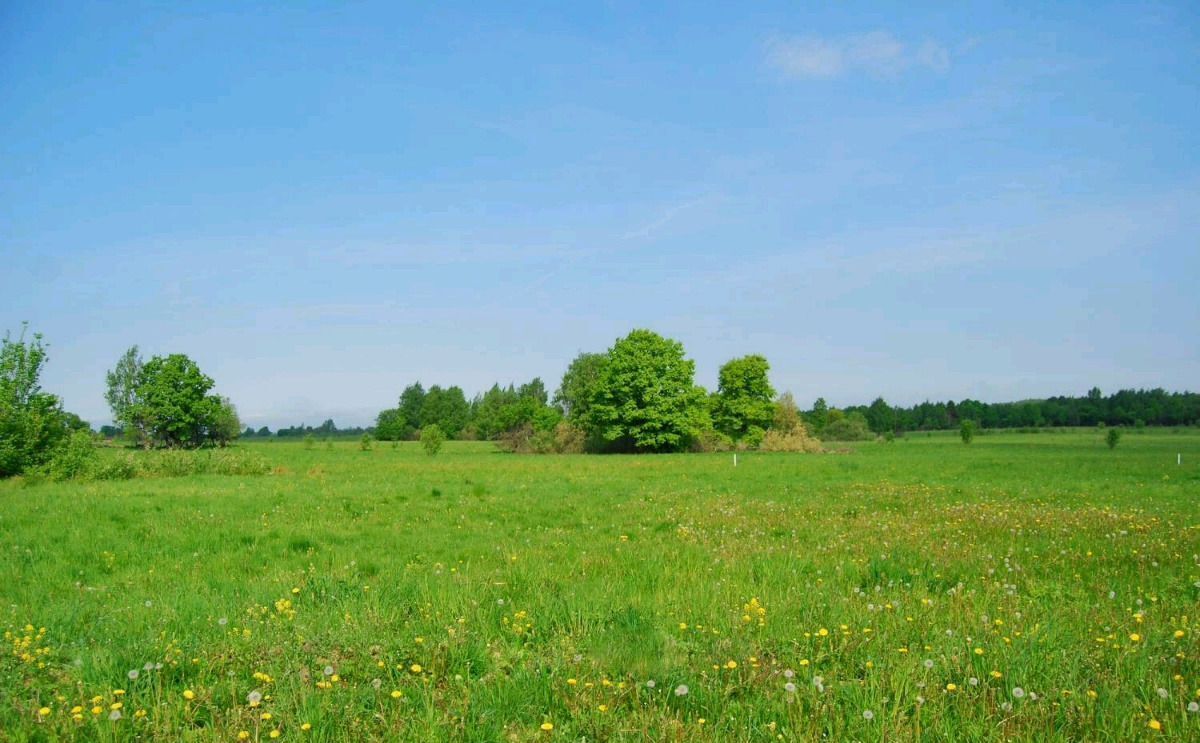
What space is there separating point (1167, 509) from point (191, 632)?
829 inches

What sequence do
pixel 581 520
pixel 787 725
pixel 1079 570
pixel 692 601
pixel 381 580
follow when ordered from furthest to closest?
pixel 581 520 → pixel 1079 570 → pixel 381 580 → pixel 692 601 → pixel 787 725

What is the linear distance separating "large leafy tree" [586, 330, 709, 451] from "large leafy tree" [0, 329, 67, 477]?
46606mm

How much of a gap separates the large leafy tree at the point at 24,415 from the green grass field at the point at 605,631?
2486 cm

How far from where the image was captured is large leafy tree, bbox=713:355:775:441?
7862 centimetres

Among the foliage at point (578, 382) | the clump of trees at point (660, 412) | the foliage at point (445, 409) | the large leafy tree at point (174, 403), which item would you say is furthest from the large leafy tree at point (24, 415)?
the foliage at point (445, 409)

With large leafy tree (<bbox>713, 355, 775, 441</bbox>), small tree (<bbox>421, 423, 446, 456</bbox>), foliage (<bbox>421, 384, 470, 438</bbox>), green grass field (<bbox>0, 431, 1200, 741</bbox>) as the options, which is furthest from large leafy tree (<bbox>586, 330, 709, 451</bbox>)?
foliage (<bbox>421, 384, 470, 438</bbox>)

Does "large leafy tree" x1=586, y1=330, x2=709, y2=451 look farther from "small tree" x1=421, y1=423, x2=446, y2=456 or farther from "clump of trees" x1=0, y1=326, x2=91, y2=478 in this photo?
"clump of trees" x1=0, y1=326, x2=91, y2=478

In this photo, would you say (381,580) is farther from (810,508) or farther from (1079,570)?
(810,508)

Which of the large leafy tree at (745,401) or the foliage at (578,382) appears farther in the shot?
the foliage at (578,382)

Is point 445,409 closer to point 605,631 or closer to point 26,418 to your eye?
point 26,418

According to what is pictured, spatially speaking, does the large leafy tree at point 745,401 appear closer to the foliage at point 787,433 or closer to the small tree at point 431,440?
the foliage at point 787,433

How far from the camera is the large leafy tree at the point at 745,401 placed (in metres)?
78.6

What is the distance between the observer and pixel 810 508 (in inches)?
679

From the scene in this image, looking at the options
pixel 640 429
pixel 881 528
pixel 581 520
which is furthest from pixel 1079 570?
pixel 640 429
